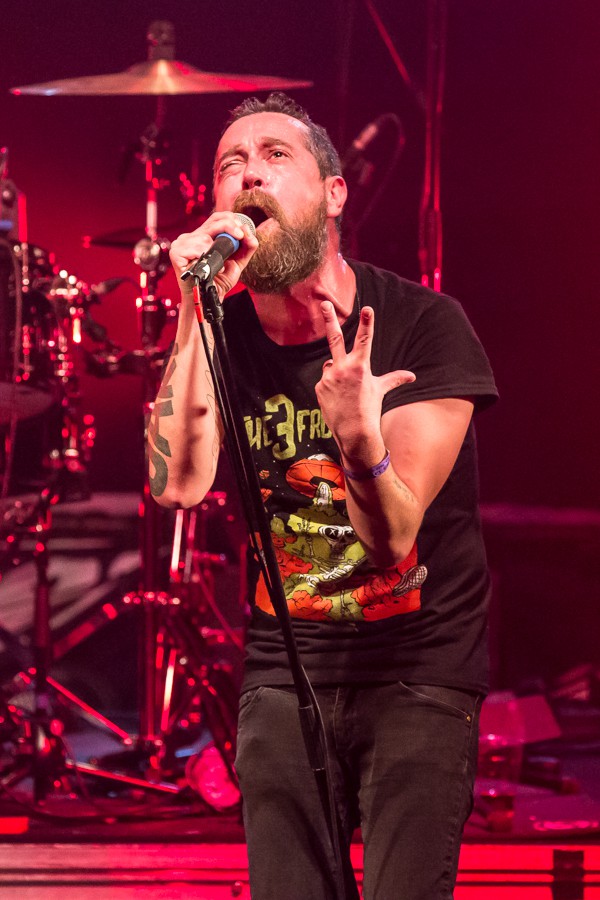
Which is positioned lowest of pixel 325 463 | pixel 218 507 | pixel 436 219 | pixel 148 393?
pixel 218 507

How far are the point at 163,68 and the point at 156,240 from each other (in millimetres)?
630

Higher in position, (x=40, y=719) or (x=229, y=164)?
(x=229, y=164)

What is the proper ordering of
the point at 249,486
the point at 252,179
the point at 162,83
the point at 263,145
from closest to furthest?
the point at 249,486 → the point at 252,179 → the point at 263,145 → the point at 162,83

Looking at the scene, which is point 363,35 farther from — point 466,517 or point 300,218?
point 466,517

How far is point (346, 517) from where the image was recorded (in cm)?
215

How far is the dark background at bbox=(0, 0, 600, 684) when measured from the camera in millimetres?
5340

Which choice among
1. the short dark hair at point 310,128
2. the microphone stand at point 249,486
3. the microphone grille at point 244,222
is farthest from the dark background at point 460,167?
the microphone stand at point 249,486

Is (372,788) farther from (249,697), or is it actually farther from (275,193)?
(275,193)

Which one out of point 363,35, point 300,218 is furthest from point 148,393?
point 363,35

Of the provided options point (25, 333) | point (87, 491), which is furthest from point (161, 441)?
point (87, 491)

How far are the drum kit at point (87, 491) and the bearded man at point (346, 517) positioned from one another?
1.69 metres

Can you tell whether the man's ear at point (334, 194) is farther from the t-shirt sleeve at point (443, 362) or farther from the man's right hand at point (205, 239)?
the man's right hand at point (205, 239)

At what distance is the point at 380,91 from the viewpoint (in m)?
5.45

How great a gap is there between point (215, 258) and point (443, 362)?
1.93ft
